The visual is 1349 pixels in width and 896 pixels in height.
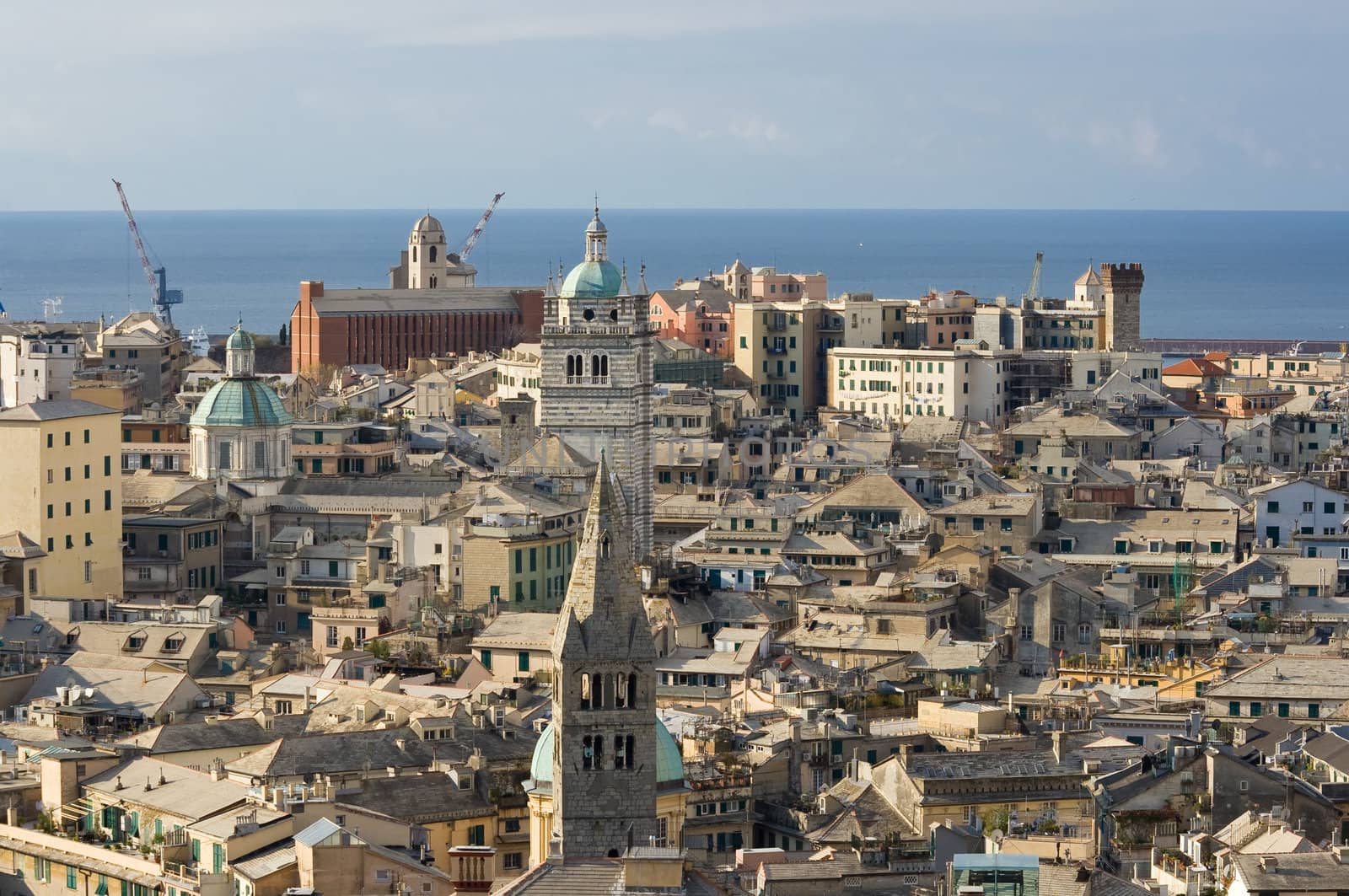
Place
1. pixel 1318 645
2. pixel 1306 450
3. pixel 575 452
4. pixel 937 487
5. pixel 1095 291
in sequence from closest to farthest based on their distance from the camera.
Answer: pixel 1318 645 → pixel 575 452 → pixel 937 487 → pixel 1306 450 → pixel 1095 291

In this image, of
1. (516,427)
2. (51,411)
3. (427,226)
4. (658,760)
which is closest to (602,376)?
(51,411)

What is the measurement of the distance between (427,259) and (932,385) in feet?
157

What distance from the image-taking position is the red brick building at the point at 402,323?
164 metres

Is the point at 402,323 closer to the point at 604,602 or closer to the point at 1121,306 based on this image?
the point at 1121,306

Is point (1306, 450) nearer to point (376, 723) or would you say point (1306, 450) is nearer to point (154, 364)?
point (154, 364)

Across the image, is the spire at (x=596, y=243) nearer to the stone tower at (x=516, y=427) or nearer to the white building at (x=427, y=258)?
the stone tower at (x=516, y=427)

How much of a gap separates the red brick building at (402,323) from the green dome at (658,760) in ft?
358

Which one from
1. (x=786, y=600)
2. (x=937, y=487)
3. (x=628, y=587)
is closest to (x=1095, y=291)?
(x=937, y=487)

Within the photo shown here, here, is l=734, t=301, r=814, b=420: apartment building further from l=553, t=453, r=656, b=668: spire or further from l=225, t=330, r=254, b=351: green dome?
l=553, t=453, r=656, b=668: spire

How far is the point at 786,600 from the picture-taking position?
86.2 meters

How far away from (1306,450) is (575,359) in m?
35.1

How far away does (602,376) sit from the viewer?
98625 millimetres

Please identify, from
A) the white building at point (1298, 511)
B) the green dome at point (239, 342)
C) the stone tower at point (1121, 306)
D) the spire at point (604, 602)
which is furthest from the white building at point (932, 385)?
the spire at point (604, 602)

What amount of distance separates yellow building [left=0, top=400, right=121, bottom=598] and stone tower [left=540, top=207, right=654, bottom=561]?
1253 cm
